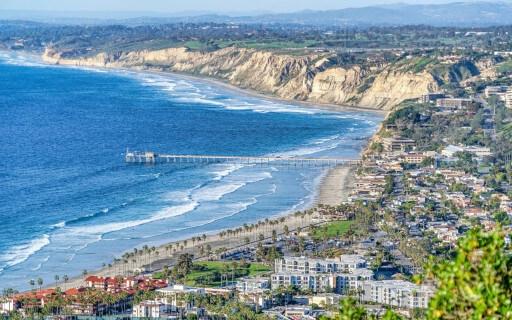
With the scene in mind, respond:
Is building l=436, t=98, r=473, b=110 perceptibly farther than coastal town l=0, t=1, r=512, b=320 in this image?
Yes

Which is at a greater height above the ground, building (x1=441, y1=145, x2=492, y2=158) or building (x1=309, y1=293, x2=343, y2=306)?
building (x1=309, y1=293, x2=343, y2=306)

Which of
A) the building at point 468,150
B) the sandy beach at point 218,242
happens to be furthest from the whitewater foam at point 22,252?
the building at point 468,150

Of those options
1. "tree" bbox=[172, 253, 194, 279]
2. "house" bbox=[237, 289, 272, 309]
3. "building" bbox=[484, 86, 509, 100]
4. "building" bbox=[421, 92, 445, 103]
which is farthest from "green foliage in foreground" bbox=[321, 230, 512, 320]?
"building" bbox=[421, 92, 445, 103]

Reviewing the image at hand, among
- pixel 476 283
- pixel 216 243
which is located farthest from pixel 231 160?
pixel 476 283

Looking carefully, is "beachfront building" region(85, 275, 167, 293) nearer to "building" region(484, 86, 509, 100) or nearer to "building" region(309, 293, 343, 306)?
"building" region(309, 293, 343, 306)

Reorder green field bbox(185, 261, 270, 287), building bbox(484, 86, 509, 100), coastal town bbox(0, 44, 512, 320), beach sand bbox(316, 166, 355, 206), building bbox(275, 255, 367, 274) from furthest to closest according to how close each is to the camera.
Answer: building bbox(484, 86, 509, 100) < beach sand bbox(316, 166, 355, 206) < building bbox(275, 255, 367, 274) < green field bbox(185, 261, 270, 287) < coastal town bbox(0, 44, 512, 320)

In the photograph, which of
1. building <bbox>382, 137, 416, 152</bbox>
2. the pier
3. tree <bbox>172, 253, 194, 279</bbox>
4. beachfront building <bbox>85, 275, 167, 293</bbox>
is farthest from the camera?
building <bbox>382, 137, 416, 152</bbox>

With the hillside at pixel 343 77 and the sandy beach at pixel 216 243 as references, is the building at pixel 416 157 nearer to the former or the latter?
the sandy beach at pixel 216 243
